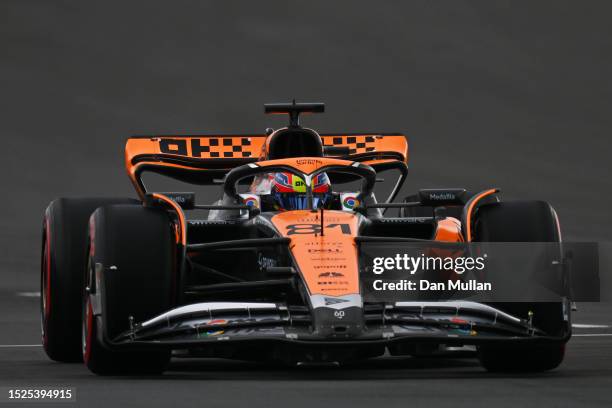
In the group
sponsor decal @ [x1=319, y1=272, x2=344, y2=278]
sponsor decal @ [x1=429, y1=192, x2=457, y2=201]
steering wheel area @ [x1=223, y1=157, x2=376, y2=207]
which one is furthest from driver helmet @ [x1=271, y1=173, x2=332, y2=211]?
sponsor decal @ [x1=319, y1=272, x2=344, y2=278]

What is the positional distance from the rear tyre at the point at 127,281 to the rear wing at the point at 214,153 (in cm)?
301

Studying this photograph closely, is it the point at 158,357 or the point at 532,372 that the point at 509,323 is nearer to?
the point at 532,372

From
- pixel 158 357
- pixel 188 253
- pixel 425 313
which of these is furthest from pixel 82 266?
pixel 425 313

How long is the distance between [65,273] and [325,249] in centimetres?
272

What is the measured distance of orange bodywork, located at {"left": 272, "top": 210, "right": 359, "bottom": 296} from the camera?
368 inches

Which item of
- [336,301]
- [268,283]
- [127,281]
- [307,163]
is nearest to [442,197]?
[307,163]

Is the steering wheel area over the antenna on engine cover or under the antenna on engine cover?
under

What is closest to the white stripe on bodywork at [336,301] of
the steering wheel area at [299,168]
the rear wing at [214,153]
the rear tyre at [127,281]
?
the rear tyre at [127,281]

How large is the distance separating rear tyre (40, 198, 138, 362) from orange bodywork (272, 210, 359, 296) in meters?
1.89

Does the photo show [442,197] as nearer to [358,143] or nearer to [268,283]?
[268,283]

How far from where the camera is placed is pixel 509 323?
9.54 m

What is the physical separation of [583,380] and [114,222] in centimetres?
321

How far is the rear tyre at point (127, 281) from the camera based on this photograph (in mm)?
9500

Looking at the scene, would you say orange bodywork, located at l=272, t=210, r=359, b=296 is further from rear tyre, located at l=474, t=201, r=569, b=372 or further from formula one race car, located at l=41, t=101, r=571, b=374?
rear tyre, located at l=474, t=201, r=569, b=372
